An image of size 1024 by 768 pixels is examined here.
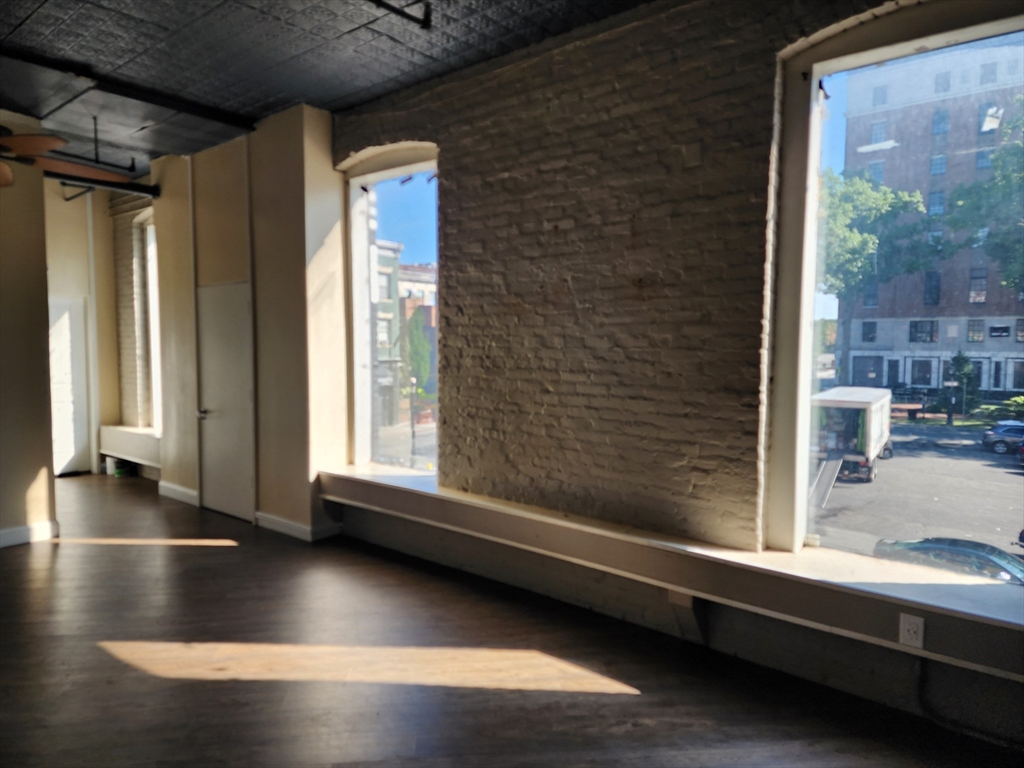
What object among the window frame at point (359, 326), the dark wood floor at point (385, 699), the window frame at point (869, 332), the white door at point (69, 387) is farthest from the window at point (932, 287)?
the white door at point (69, 387)

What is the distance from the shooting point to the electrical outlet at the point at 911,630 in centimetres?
259

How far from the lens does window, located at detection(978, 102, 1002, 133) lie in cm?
269

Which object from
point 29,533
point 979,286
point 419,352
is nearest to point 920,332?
point 979,286

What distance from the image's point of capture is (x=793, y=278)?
3131 millimetres

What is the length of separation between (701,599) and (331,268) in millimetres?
3723

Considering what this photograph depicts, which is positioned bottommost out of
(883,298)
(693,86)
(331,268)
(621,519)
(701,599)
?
(701,599)

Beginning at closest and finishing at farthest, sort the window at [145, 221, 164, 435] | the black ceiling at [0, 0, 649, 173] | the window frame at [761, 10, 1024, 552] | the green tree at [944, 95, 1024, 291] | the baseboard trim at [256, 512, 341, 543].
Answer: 1. the green tree at [944, 95, 1024, 291]
2. the window frame at [761, 10, 1024, 552]
3. the black ceiling at [0, 0, 649, 173]
4. the baseboard trim at [256, 512, 341, 543]
5. the window at [145, 221, 164, 435]

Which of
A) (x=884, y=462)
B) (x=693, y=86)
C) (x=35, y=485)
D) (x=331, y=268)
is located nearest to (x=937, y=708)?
(x=884, y=462)

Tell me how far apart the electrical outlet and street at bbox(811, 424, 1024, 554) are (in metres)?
0.49

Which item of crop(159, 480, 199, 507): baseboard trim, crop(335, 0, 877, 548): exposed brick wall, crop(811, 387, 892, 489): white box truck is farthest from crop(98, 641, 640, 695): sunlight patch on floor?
crop(159, 480, 199, 507): baseboard trim

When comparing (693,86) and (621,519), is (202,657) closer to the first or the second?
(621,519)

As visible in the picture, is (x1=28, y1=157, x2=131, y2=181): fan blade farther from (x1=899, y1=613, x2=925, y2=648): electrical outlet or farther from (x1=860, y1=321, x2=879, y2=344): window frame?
(x1=899, y1=613, x2=925, y2=648): electrical outlet

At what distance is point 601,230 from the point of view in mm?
3658

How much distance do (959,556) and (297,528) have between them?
178 inches
